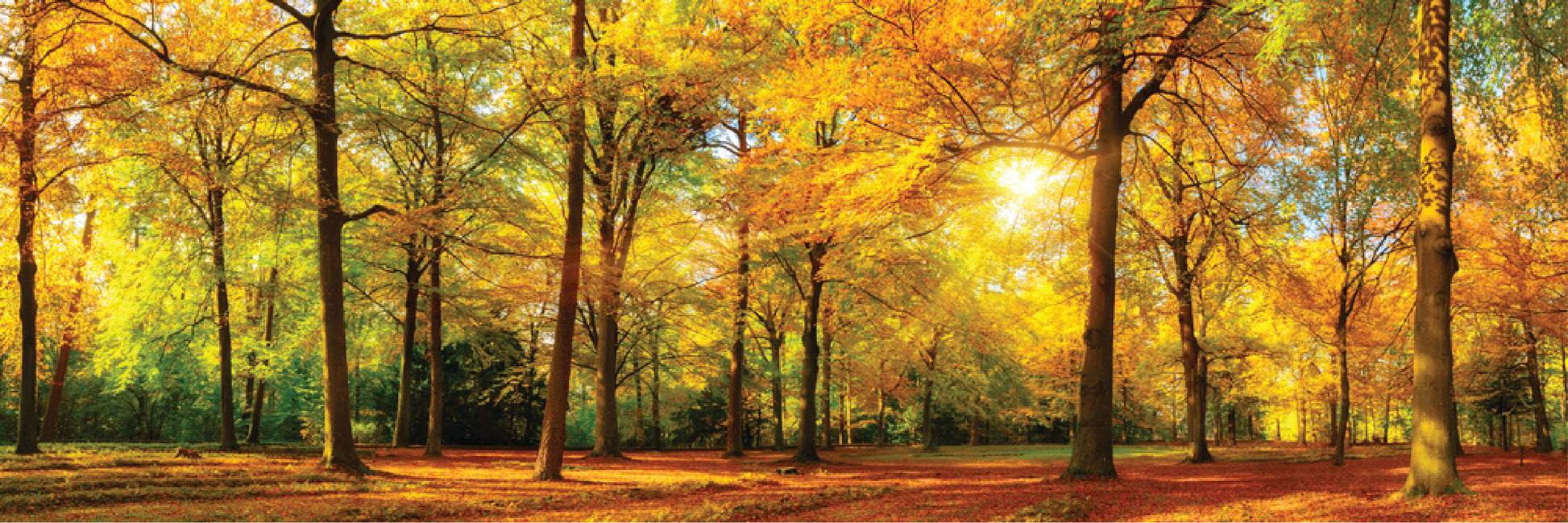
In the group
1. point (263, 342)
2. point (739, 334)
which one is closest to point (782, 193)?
point (739, 334)

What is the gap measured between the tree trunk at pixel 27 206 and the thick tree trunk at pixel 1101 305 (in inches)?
644

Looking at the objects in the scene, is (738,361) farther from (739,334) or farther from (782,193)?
(782,193)

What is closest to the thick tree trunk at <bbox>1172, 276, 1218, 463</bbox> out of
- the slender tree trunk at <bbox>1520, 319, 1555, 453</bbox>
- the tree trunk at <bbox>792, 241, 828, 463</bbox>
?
the tree trunk at <bbox>792, 241, 828, 463</bbox>

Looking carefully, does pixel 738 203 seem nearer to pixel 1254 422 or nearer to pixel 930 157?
pixel 930 157

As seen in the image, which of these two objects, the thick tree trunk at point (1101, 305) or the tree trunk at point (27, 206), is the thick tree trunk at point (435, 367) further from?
the thick tree trunk at point (1101, 305)

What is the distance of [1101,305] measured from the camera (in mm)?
11938

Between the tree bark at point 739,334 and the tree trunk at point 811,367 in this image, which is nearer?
the tree trunk at point 811,367

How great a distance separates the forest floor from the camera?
7906 mm

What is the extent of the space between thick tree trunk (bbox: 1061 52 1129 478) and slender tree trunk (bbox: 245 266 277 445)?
2123 cm

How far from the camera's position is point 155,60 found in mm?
12656

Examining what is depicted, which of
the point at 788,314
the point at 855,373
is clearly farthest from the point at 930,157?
the point at 855,373

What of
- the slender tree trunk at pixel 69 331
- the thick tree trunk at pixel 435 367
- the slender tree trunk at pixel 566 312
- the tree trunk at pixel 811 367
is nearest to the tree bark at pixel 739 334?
the tree trunk at pixel 811 367

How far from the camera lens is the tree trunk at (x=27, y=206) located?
12680 millimetres

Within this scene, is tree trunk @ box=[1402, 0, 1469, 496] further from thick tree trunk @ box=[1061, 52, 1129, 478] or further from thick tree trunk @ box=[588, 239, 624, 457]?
thick tree trunk @ box=[588, 239, 624, 457]
